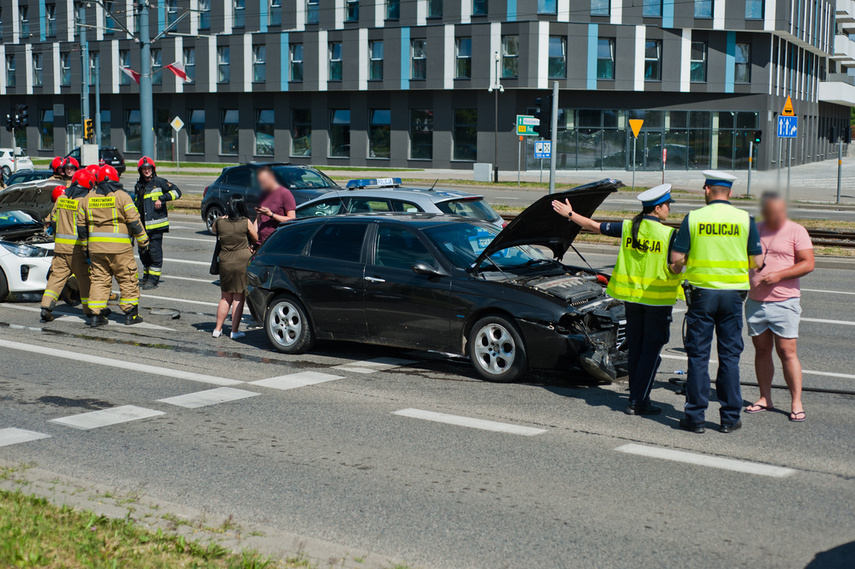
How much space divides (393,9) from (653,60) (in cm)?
1438

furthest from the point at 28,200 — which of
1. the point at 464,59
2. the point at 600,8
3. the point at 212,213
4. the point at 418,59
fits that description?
the point at 600,8

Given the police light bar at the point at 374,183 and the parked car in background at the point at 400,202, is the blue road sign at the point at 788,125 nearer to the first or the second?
the parked car in background at the point at 400,202

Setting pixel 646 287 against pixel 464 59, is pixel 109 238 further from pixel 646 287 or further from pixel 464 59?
pixel 464 59

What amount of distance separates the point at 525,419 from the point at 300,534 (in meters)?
2.78

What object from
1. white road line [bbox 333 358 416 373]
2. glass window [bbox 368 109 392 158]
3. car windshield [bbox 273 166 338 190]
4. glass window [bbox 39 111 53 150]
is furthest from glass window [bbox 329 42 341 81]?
white road line [bbox 333 358 416 373]

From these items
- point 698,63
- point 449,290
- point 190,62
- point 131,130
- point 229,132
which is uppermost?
point 190,62

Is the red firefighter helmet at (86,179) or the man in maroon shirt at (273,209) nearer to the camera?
the red firefighter helmet at (86,179)

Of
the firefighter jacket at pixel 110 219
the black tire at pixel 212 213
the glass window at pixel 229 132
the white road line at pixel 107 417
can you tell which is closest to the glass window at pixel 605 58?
the glass window at pixel 229 132

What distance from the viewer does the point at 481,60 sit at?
50.5 m

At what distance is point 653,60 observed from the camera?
50.9 meters

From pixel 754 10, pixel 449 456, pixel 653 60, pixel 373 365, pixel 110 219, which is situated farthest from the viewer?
pixel 653 60

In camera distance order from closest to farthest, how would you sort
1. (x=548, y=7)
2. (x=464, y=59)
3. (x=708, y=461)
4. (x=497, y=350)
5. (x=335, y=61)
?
(x=708, y=461)
(x=497, y=350)
(x=548, y=7)
(x=464, y=59)
(x=335, y=61)

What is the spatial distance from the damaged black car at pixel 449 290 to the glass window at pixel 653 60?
43.5 meters

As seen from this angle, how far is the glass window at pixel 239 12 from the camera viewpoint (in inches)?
2310
